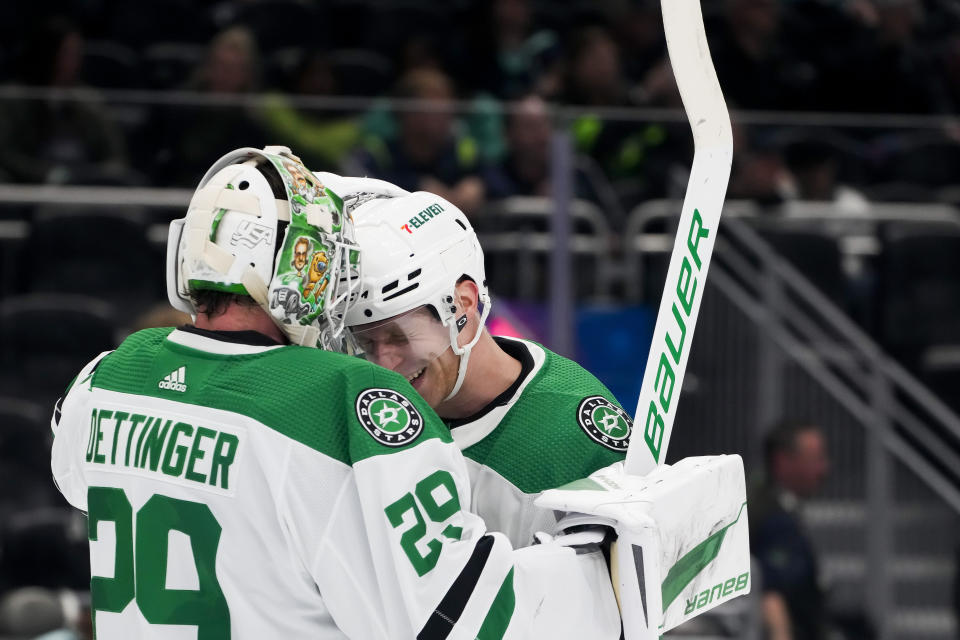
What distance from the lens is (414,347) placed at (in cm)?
264

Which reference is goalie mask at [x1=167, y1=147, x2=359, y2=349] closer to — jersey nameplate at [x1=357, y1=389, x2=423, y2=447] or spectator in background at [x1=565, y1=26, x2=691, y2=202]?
jersey nameplate at [x1=357, y1=389, x2=423, y2=447]

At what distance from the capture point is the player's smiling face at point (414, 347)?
2.63 metres

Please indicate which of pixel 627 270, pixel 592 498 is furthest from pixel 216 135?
pixel 592 498

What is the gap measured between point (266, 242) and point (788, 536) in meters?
3.71

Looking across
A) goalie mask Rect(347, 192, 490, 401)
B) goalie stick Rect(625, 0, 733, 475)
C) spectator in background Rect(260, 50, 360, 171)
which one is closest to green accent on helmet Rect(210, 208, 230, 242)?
goalie mask Rect(347, 192, 490, 401)

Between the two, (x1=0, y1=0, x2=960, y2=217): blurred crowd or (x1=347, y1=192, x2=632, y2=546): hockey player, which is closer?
(x1=347, y1=192, x2=632, y2=546): hockey player

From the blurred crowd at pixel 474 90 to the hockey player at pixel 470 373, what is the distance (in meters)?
2.63

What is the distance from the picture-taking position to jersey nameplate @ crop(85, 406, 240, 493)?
216cm

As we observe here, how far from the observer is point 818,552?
18.6 ft

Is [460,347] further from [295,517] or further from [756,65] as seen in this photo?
[756,65]

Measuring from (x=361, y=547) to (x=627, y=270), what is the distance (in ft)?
11.2

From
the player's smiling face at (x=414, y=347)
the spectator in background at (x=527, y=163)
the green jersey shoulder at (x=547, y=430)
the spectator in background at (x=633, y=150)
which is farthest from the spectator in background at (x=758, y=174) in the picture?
the player's smiling face at (x=414, y=347)

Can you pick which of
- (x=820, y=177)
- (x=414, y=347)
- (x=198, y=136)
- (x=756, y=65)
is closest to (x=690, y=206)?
(x=414, y=347)

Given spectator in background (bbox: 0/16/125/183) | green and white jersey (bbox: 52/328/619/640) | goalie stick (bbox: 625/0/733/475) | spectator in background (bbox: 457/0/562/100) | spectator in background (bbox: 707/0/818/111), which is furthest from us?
spectator in background (bbox: 707/0/818/111)
